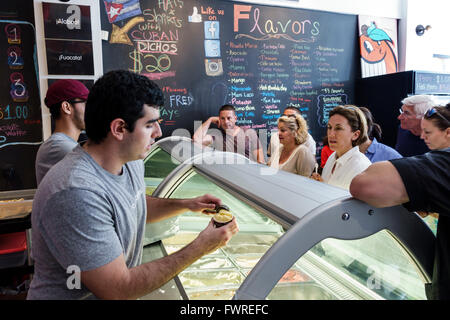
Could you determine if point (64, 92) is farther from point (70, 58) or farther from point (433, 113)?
point (433, 113)

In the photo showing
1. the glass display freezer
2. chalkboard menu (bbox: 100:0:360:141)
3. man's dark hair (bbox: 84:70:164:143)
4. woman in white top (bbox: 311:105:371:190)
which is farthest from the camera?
chalkboard menu (bbox: 100:0:360:141)

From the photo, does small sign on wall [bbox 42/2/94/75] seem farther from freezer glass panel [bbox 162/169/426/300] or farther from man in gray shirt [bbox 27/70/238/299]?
man in gray shirt [bbox 27/70/238/299]

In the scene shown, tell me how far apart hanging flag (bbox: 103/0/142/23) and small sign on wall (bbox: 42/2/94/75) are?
1.26ft

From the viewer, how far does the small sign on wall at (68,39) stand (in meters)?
3.81

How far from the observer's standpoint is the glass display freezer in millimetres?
949

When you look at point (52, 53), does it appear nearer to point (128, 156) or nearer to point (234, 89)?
point (234, 89)

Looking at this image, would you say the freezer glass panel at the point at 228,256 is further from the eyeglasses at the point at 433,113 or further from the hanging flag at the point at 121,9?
the hanging flag at the point at 121,9

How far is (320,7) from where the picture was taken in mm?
5469

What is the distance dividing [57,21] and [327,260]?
151 inches

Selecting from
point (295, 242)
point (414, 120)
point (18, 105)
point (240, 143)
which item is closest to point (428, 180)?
point (295, 242)

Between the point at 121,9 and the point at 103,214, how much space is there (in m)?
4.01

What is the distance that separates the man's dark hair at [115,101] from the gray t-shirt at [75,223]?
0.11 m

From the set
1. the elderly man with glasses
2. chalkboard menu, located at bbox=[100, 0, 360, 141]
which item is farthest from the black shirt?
chalkboard menu, located at bbox=[100, 0, 360, 141]
